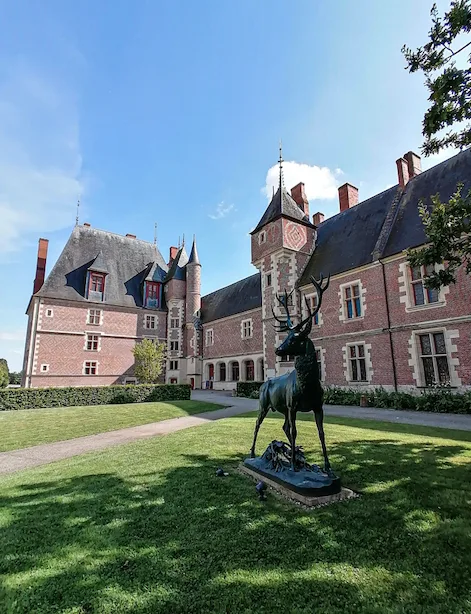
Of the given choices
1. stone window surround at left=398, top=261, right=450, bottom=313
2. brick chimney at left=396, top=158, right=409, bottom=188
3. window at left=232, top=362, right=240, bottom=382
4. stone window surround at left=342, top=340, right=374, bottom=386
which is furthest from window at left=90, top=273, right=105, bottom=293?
brick chimney at left=396, top=158, right=409, bottom=188

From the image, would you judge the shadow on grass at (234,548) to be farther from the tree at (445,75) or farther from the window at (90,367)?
the window at (90,367)

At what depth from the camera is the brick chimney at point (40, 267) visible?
27.1m

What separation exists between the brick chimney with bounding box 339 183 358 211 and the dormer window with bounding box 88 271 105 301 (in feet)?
68.7

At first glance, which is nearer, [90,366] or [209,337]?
[90,366]

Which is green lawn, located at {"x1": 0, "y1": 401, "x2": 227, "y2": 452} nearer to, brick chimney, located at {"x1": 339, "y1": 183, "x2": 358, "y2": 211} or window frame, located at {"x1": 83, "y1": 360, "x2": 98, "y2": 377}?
window frame, located at {"x1": 83, "y1": 360, "x2": 98, "y2": 377}

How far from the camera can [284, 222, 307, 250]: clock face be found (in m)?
20.7

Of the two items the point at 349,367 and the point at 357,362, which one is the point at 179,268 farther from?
the point at 357,362

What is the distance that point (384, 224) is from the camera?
17.1m

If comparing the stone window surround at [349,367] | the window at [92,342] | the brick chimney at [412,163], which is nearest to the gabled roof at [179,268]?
the window at [92,342]

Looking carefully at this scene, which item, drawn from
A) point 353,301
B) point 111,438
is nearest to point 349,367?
point 353,301

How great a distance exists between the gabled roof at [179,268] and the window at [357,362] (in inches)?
767

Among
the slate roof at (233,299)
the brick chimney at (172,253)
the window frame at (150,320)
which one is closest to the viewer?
the slate roof at (233,299)

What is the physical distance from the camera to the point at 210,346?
30.3 metres

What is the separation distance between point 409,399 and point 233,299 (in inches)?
735
